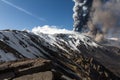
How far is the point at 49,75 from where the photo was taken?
1817cm

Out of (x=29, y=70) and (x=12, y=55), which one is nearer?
(x=29, y=70)

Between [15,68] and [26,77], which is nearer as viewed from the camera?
[26,77]

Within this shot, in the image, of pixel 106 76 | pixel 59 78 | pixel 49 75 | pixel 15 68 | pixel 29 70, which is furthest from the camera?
pixel 106 76

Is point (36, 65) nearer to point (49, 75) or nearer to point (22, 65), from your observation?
point (22, 65)

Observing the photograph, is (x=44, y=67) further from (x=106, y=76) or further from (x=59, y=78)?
(x=106, y=76)

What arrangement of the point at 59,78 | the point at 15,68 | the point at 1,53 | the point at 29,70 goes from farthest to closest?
the point at 1,53 < the point at 15,68 < the point at 29,70 < the point at 59,78

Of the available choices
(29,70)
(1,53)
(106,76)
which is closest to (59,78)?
(29,70)

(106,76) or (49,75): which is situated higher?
(49,75)

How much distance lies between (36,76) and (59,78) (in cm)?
190

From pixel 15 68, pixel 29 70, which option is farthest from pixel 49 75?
pixel 15 68

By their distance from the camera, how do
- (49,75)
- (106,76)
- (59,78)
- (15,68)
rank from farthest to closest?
1. (106,76)
2. (15,68)
3. (59,78)
4. (49,75)

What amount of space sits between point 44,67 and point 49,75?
10.1 ft

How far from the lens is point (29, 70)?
20.7 meters

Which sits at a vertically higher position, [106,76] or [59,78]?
[59,78]
